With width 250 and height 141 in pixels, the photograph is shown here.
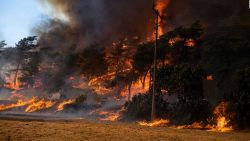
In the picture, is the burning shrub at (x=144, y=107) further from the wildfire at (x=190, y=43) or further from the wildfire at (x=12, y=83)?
the wildfire at (x=12, y=83)

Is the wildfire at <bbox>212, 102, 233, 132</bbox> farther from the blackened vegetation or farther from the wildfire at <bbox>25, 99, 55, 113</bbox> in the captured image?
the wildfire at <bbox>25, 99, 55, 113</bbox>

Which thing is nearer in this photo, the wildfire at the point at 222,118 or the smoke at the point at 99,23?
the wildfire at the point at 222,118

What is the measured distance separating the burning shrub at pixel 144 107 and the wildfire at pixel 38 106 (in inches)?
745

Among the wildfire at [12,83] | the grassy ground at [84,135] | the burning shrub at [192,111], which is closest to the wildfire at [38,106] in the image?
the wildfire at [12,83]

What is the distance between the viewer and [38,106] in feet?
143

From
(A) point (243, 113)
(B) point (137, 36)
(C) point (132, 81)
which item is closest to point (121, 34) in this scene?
(B) point (137, 36)

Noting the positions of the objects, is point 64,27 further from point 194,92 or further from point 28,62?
point 194,92

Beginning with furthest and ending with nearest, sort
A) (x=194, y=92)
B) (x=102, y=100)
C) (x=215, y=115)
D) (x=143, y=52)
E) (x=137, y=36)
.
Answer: (x=137, y=36) → (x=102, y=100) → (x=143, y=52) → (x=194, y=92) → (x=215, y=115)

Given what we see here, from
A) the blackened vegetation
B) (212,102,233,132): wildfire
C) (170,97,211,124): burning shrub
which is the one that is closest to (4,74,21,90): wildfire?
the blackened vegetation

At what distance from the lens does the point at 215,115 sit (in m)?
21.7

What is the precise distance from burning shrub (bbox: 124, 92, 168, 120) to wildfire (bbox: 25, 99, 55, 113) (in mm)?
18915

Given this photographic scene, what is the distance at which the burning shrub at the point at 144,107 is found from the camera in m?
25.6

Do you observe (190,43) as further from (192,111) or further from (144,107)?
(192,111)

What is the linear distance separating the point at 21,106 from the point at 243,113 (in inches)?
1342
